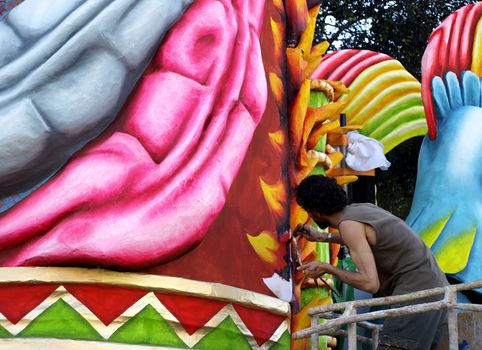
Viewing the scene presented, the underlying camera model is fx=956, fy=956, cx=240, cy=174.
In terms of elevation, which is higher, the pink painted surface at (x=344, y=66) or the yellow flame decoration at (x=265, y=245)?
the pink painted surface at (x=344, y=66)

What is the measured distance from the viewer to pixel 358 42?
1388 centimetres

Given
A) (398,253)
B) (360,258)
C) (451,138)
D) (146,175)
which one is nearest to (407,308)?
(360,258)

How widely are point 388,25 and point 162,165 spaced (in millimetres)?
10213

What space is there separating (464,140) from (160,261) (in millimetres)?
4329

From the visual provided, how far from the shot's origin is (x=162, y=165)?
13.0 feet

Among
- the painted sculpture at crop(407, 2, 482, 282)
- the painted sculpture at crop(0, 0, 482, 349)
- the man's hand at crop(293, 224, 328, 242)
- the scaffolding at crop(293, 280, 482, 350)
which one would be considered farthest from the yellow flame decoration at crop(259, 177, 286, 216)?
the painted sculpture at crop(407, 2, 482, 282)

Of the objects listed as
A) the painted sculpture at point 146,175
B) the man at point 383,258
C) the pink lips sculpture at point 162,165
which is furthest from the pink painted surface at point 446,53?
the man at point 383,258

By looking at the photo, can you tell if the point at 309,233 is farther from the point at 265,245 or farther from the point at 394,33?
the point at 394,33

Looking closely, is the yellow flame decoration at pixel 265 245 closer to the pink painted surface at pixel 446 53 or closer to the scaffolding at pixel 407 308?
the scaffolding at pixel 407 308

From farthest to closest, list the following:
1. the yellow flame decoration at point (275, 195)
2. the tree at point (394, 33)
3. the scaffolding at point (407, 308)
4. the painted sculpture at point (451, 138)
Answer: the tree at point (394, 33)
the painted sculpture at point (451, 138)
the yellow flame decoration at point (275, 195)
the scaffolding at point (407, 308)

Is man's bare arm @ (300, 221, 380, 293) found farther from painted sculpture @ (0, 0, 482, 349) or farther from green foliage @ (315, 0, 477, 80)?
green foliage @ (315, 0, 477, 80)

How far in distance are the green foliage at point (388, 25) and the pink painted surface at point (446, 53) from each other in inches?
222

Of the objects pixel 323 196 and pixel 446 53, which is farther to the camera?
pixel 446 53

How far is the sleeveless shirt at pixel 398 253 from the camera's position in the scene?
3.91 m
